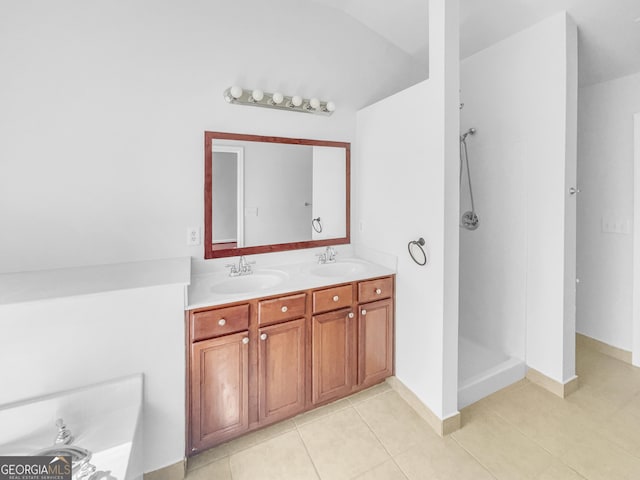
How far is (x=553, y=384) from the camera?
2107 millimetres

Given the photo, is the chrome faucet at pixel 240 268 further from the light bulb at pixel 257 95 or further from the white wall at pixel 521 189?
the white wall at pixel 521 189

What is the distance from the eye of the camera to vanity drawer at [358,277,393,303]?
205cm

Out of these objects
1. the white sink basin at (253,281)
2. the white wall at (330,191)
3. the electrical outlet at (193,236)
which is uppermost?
the white wall at (330,191)

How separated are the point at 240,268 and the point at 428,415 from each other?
4.96 ft

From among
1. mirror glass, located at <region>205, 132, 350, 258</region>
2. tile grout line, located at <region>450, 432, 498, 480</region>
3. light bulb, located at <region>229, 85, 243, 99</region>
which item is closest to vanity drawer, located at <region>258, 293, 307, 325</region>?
mirror glass, located at <region>205, 132, 350, 258</region>

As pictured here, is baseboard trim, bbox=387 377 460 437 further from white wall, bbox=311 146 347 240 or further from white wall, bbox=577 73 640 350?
→ white wall, bbox=577 73 640 350

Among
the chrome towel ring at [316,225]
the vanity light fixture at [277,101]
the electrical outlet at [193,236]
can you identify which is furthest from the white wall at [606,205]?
the electrical outlet at [193,236]

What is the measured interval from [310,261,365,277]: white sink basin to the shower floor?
1042mm

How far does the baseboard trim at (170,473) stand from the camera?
4.79 ft

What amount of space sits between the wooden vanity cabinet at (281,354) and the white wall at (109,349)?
0.09 metres

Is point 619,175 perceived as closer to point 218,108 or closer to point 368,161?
point 368,161

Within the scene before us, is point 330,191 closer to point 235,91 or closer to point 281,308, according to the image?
point 235,91

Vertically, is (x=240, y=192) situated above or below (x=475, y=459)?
above

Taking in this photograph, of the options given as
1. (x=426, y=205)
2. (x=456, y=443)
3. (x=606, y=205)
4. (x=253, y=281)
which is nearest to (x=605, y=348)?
(x=606, y=205)
